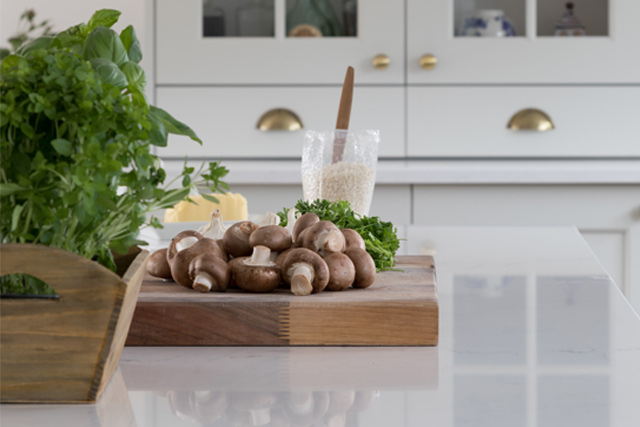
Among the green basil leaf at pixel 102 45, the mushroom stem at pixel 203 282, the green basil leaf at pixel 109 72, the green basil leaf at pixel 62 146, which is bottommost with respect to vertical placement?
the mushroom stem at pixel 203 282

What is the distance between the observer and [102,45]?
20.1 inches

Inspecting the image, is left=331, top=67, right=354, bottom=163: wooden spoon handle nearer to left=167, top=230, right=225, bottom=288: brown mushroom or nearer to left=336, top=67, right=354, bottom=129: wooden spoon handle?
left=336, top=67, right=354, bottom=129: wooden spoon handle

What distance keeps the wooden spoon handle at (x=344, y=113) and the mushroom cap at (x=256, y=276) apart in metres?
0.43

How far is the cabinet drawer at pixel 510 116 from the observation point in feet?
7.13

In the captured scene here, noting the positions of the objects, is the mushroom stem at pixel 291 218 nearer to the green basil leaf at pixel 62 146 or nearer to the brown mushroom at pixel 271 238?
the brown mushroom at pixel 271 238

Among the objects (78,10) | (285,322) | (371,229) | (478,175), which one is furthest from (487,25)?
(285,322)

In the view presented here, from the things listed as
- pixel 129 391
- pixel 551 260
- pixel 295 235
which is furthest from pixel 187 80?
pixel 129 391

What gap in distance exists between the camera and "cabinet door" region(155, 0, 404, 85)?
7.13ft

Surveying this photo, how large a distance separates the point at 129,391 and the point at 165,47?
1.77m

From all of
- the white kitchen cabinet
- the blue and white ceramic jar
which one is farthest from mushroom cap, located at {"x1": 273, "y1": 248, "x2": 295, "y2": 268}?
the blue and white ceramic jar

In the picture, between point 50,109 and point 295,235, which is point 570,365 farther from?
point 50,109

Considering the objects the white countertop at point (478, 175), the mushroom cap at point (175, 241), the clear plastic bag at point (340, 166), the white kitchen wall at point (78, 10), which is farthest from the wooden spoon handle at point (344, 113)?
the white kitchen wall at point (78, 10)

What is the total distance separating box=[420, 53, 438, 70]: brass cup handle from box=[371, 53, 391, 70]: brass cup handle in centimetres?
9

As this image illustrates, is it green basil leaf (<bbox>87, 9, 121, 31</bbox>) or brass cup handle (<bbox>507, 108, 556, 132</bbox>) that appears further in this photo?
brass cup handle (<bbox>507, 108, 556, 132</bbox>)
